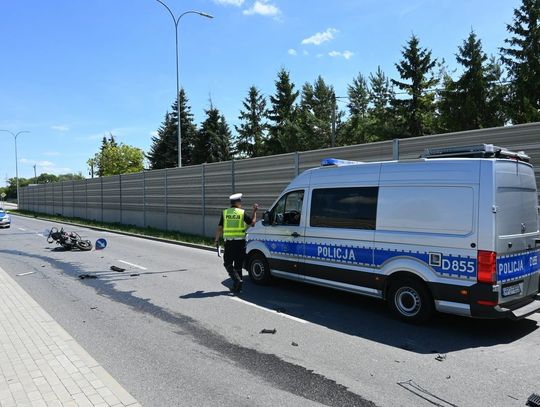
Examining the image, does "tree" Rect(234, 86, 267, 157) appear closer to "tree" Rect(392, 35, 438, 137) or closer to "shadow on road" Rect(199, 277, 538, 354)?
"tree" Rect(392, 35, 438, 137)

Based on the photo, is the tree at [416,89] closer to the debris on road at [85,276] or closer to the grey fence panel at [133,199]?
the grey fence panel at [133,199]

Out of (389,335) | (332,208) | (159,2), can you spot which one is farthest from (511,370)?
(159,2)

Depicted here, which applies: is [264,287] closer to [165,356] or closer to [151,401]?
[165,356]

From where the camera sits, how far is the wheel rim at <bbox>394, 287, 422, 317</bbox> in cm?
664

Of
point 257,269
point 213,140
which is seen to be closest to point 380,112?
point 213,140

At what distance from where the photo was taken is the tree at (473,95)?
37.5 metres

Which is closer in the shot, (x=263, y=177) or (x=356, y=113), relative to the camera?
(x=263, y=177)

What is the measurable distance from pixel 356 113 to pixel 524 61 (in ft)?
75.4

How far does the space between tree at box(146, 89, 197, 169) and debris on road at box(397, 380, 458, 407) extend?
5616cm

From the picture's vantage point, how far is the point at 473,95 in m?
38.8

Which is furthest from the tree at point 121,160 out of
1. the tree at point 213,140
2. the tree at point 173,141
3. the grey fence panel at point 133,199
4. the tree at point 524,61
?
the tree at point 524,61

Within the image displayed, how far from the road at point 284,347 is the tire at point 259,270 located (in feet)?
0.61

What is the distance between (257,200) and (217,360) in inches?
454

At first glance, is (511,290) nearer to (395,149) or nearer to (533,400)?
(533,400)
